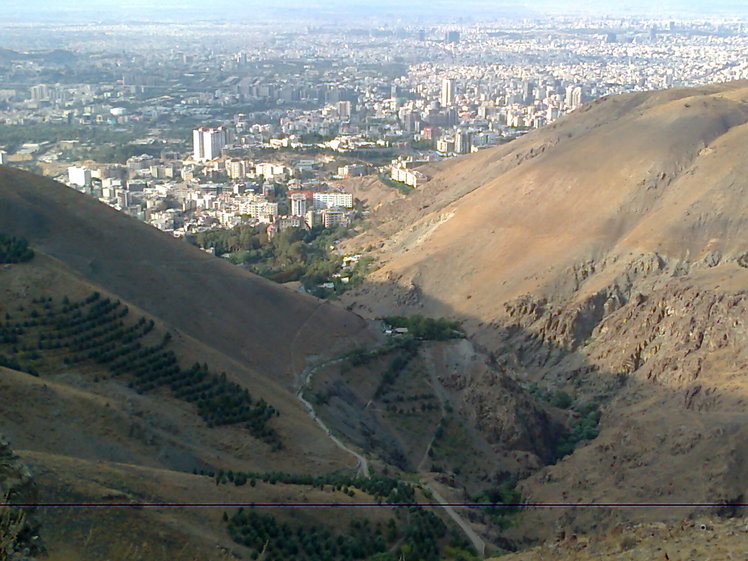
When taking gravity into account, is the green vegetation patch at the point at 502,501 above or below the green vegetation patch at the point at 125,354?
below

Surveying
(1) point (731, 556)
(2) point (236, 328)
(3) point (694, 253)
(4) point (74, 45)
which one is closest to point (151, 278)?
(2) point (236, 328)

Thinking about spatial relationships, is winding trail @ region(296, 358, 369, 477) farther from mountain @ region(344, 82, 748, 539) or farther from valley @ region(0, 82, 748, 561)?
mountain @ region(344, 82, 748, 539)

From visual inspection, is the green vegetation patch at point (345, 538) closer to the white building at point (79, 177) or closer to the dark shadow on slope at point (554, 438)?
the dark shadow on slope at point (554, 438)

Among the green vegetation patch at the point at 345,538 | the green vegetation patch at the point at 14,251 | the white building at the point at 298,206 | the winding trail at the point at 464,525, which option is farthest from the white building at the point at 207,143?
the green vegetation patch at the point at 345,538

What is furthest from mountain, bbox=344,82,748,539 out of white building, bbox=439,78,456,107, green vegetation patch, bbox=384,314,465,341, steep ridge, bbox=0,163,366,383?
white building, bbox=439,78,456,107

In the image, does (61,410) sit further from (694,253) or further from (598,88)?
(598,88)

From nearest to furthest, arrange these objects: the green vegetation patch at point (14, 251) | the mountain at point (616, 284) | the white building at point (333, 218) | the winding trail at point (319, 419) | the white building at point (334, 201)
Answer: the winding trail at point (319, 419), the mountain at point (616, 284), the green vegetation patch at point (14, 251), the white building at point (333, 218), the white building at point (334, 201)

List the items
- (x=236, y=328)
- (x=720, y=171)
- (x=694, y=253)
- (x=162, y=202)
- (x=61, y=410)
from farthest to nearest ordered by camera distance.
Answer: (x=162, y=202) → (x=720, y=171) → (x=694, y=253) → (x=236, y=328) → (x=61, y=410)
